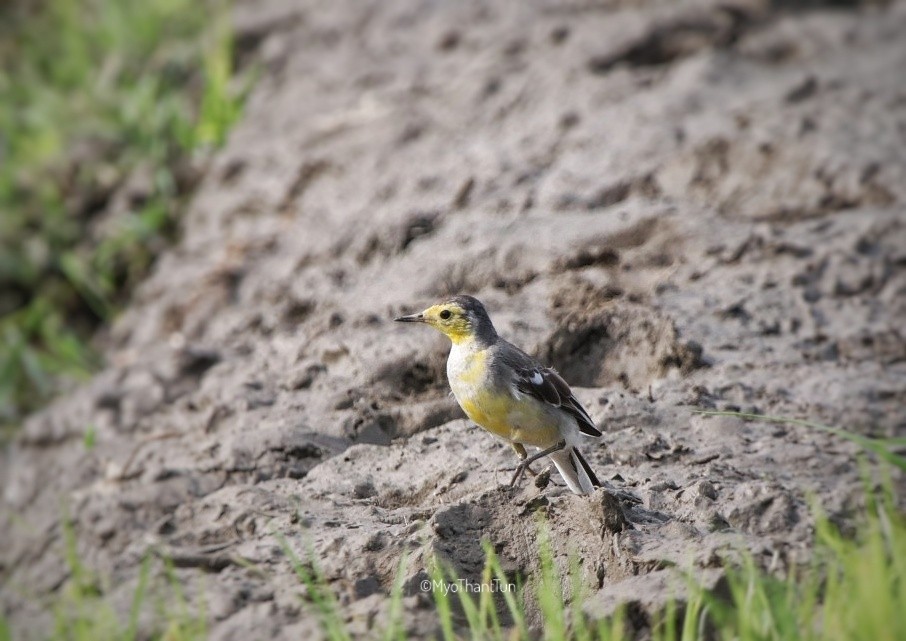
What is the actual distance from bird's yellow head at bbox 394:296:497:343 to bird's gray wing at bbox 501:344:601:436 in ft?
0.50

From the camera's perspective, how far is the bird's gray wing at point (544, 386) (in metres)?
4.13

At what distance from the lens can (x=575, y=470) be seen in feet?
13.8

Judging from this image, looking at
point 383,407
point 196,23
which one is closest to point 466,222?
point 383,407

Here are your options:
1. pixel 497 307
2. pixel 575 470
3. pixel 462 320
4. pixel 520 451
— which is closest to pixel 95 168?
pixel 497 307

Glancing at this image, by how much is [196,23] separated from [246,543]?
642 cm

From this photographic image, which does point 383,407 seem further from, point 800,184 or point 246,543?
point 800,184

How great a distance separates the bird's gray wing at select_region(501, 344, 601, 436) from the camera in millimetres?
4133

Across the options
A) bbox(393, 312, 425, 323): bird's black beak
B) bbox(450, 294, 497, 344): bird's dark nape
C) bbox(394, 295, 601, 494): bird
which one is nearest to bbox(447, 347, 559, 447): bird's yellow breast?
bbox(394, 295, 601, 494): bird

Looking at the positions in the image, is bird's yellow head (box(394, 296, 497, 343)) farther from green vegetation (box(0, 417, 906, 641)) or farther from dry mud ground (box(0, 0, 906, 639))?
green vegetation (box(0, 417, 906, 641))

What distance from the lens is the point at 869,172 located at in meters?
6.32

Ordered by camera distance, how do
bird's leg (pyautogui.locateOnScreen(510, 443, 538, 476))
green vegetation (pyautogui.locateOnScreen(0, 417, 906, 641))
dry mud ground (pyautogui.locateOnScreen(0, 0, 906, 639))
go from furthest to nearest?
bird's leg (pyautogui.locateOnScreen(510, 443, 538, 476)), dry mud ground (pyautogui.locateOnScreen(0, 0, 906, 639)), green vegetation (pyautogui.locateOnScreen(0, 417, 906, 641))

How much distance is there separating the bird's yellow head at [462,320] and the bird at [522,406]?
0.05m

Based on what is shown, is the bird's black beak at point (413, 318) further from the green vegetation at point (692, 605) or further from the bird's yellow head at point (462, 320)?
the green vegetation at point (692, 605)

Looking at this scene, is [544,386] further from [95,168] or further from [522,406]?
[95,168]
